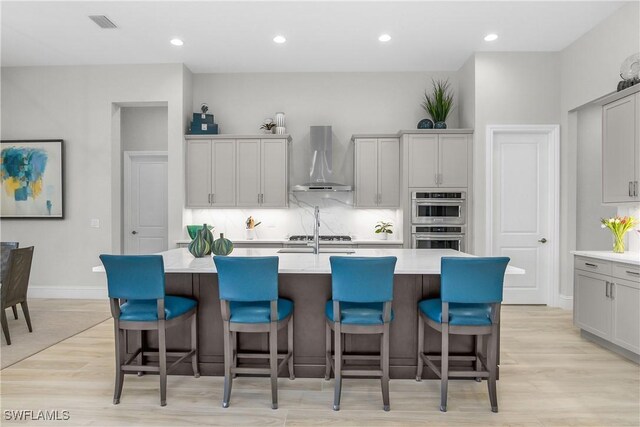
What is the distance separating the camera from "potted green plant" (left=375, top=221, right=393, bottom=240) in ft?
18.4

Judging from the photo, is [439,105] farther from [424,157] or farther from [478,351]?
[478,351]

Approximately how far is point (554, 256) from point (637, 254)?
1520 mm

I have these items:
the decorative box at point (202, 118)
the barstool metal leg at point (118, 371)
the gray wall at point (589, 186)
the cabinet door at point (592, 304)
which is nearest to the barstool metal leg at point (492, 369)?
the cabinet door at point (592, 304)

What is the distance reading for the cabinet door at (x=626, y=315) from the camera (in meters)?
3.19

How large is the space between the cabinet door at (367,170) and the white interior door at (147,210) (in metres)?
3.21

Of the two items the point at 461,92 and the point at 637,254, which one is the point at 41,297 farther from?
the point at 637,254

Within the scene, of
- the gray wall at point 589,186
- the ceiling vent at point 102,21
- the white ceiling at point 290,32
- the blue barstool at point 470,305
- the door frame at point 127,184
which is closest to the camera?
the blue barstool at point 470,305

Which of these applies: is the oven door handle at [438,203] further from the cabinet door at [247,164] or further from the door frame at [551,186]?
the cabinet door at [247,164]

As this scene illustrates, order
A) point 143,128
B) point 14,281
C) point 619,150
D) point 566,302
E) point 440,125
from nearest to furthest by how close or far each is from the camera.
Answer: point 619,150, point 14,281, point 566,302, point 440,125, point 143,128

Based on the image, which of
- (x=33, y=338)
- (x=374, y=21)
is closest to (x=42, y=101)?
(x=33, y=338)

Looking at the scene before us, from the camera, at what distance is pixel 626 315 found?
10.8ft

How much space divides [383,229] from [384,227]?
1.5 inches

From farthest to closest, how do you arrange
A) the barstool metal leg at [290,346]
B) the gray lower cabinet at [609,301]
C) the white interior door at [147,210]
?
the white interior door at [147,210] < the gray lower cabinet at [609,301] < the barstool metal leg at [290,346]

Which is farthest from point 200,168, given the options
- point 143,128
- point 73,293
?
point 73,293
